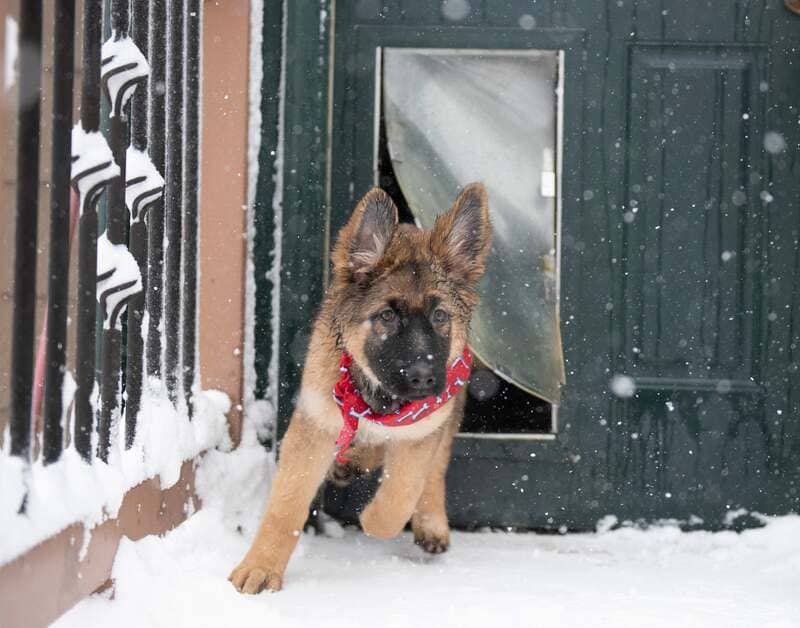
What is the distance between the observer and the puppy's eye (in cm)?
361

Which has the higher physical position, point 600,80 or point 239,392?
point 600,80

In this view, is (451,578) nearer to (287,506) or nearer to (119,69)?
(287,506)

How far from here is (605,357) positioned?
4520 mm

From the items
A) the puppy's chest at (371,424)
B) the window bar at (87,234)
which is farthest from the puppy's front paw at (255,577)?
Result: the window bar at (87,234)

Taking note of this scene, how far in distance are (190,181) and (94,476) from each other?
5.55 ft

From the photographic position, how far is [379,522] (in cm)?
369

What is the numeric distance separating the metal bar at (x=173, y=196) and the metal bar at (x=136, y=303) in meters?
0.43

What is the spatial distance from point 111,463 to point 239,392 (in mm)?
1576

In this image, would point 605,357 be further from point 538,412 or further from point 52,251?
point 52,251

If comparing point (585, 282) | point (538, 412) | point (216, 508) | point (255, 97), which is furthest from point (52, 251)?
point (538, 412)

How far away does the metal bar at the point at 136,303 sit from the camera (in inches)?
122

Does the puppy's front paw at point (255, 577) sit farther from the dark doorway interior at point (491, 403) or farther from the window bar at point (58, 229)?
the dark doorway interior at point (491, 403)

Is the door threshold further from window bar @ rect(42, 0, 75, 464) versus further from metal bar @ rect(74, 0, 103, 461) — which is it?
window bar @ rect(42, 0, 75, 464)

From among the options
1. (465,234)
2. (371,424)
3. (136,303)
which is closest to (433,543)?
(371,424)
